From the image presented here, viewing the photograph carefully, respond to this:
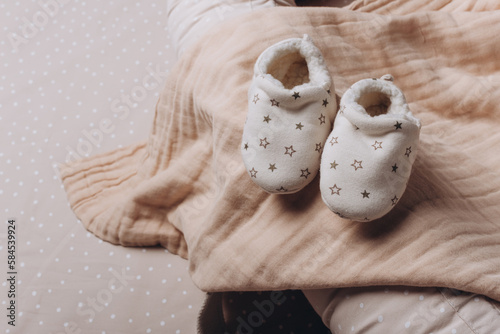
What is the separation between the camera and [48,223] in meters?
0.98

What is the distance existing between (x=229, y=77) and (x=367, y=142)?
0.98 feet

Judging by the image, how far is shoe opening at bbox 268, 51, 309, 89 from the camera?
2.09ft

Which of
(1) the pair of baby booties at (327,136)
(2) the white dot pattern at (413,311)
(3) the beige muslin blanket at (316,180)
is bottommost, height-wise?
(2) the white dot pattern at (413,311)

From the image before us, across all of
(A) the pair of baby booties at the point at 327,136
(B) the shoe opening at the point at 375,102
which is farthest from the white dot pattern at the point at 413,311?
(B) the shoe opening at the point at 375,102

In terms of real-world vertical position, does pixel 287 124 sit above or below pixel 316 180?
above

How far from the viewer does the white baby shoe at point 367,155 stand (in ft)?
1.73

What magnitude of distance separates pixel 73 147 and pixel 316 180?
674 mm

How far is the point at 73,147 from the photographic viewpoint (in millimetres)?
1066

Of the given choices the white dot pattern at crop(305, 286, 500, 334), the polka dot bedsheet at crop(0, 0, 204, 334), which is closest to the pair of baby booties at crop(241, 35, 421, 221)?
the white dot pattern at crop(305, 286, 500, 334)

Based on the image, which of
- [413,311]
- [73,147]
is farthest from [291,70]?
[73,147]

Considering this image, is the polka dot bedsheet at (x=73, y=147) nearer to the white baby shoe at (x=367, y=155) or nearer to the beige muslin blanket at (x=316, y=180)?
the beige muslin blanket at (x=316, y=180)

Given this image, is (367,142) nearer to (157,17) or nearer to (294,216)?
(294,216)

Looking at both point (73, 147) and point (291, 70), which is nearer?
point (291, 70)

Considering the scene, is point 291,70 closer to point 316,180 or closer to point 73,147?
point 316,180
